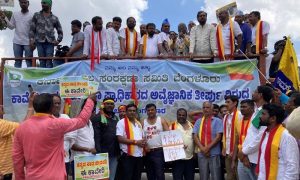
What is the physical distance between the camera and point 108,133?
7.60 metres

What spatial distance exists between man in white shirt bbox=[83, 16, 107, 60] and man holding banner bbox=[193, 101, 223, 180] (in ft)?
8.40

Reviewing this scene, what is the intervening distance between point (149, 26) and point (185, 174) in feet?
10.7

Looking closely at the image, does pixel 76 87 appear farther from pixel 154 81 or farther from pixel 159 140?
pixel 154 81

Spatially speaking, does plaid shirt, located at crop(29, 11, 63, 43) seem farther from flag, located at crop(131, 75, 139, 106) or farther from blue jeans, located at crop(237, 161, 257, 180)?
blue jeans, located at crop(237, 161, 257, 180)

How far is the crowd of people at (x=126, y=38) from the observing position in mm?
8750

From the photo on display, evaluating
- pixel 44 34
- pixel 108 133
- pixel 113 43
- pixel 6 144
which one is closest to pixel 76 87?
pixel 6 144

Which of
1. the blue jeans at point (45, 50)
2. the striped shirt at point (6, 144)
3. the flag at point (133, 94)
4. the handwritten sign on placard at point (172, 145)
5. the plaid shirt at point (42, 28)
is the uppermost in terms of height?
the plaid shirt at point (42, 28)

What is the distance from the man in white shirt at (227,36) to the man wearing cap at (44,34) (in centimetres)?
335

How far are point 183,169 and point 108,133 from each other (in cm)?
154

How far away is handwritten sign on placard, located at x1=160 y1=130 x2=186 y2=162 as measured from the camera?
7684 mm

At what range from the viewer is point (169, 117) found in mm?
8516

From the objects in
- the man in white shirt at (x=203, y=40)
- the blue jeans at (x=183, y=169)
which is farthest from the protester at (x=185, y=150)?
the man in white shirt at (x=203, y=40)

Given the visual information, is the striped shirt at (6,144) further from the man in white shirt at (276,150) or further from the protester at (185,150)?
the protester at (185,150)

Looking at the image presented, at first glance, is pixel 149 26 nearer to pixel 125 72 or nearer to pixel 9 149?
pixel 125 72
